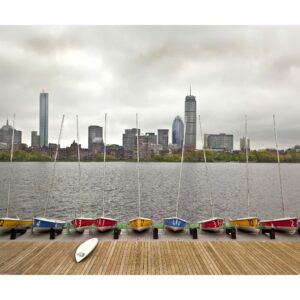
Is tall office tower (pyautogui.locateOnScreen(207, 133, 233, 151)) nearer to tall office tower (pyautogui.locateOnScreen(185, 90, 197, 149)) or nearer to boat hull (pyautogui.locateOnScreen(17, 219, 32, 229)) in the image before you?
tall office tower (pyautogui.locateOnScreen(185, 90, 197, 149))

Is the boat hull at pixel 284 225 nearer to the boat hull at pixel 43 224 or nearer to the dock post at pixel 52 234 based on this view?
the dock post at pixel 52 234

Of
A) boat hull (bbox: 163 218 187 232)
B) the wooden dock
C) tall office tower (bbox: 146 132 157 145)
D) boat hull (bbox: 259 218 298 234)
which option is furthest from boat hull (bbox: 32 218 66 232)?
tall office tower (bbox: 146 132 157 145)

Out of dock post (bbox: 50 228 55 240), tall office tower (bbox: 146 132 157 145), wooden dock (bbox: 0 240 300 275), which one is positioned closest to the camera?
wooden dock (bbox: 0 240 300 275)

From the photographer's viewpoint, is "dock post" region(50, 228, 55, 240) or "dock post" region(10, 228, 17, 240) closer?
"dock post" region(10, 228, 17, 240)

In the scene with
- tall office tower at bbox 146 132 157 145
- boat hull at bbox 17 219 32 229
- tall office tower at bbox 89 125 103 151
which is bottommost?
boat hull at bbox 17 219 32 229

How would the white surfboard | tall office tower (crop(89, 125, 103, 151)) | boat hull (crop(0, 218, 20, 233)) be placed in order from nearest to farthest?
1. the white surfboard
2. boat hull (crop(0, 218, 20, 233))
3. tall office tower (crop(89, 125, 103, 151))

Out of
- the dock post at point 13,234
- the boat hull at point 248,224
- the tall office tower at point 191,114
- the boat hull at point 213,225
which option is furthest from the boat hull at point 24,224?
the tall office tower at point 191,114

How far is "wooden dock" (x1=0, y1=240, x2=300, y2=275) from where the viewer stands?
559 cm

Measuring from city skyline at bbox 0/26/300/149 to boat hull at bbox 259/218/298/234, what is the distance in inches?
229

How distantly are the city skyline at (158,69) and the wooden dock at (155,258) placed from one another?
6.79 metres

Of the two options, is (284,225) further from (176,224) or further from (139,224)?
(139,224)

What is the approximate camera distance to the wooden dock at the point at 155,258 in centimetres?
559
